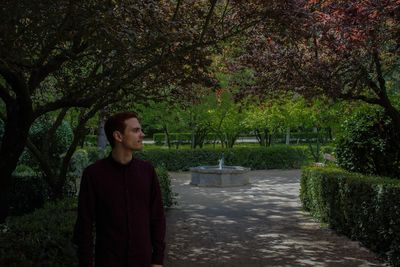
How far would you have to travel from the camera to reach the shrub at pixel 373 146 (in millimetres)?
10203

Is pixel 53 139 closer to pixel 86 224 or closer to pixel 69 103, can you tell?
pixel 69 103

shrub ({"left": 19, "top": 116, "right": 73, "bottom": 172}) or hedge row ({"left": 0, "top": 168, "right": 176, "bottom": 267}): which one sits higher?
shrub ({"left": 19, "top": 116, "right": 73, "bottom": 172})

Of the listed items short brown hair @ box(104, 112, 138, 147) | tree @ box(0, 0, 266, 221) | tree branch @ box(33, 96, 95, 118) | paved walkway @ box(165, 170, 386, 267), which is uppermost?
tree @ box(0, 0, 266, 221)

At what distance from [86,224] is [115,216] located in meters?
0.19

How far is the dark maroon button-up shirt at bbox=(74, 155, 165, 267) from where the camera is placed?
3.20 metres

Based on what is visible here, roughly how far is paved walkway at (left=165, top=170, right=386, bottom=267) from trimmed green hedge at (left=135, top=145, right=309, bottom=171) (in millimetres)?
8058

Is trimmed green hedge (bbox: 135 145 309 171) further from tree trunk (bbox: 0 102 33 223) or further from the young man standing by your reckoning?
the young man standing

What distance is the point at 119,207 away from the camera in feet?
10.5

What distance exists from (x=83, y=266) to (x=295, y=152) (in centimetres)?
2241

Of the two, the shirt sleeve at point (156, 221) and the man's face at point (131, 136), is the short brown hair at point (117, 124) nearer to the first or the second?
the man's face at point (131, 136)

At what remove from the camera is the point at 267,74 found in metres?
9.23

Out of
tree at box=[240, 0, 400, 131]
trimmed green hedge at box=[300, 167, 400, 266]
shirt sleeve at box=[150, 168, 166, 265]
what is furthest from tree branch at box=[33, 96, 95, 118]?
trimmed green hedge at box=[300, 167, 400, 266]

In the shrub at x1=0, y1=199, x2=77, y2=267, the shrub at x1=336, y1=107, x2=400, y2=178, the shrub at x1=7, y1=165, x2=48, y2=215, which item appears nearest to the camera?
the shrub at x1=0, y1=199, x2=77, y2=267

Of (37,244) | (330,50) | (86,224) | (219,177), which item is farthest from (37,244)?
(219,177)
